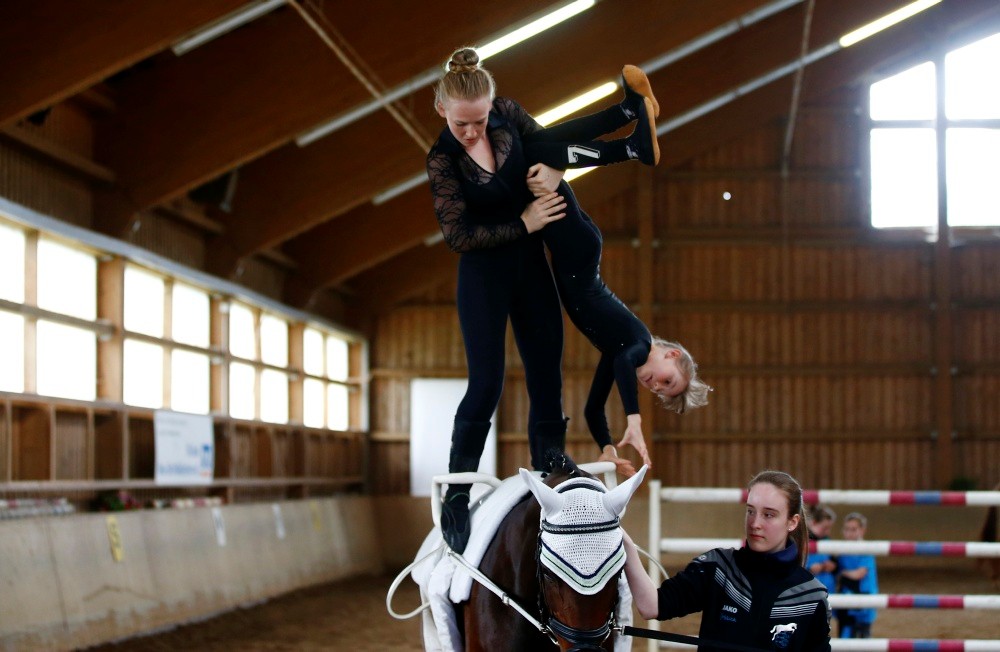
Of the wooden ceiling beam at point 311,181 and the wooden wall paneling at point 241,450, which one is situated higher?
the wooden ceiling beam at point 311,181

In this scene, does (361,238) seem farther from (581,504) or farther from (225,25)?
(581,504)

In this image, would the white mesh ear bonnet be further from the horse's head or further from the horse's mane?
the horse's mane

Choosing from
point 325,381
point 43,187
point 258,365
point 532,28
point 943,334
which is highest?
point 532,28

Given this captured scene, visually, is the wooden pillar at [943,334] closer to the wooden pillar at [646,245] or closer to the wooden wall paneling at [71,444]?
the wooden pillar at [646,245]

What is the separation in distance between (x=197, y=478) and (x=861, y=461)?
923cm

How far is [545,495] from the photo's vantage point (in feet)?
8.74

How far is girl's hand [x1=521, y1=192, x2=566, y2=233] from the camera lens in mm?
3285

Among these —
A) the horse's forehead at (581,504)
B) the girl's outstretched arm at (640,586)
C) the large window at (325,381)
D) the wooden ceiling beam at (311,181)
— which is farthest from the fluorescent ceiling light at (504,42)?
the horse's forehead at (581,504)

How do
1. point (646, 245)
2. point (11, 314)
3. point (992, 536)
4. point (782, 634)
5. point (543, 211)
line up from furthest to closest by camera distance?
1. point (646, 245)
2. point (992, 536)
3. point (11, 314)
4. point (543, 211)
5. point (782, 634)

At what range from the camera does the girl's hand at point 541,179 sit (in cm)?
330

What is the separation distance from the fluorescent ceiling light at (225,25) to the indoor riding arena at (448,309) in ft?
0.35

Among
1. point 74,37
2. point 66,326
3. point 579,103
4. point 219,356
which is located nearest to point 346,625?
point 66,326

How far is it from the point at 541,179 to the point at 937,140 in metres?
14.6

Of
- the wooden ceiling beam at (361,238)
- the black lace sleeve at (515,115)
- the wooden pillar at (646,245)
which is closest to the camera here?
the black lace sleeve at (515,115)
